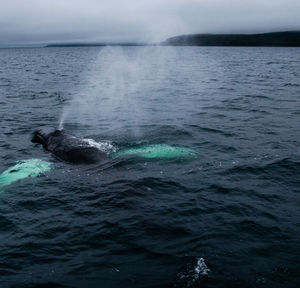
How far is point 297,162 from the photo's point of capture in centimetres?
1773

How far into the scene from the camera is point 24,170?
699 inches

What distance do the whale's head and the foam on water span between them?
8.43 feet

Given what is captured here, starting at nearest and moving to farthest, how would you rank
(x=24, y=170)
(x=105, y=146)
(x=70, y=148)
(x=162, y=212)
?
(x=162, y=212)
(x=24, y=170)
(x=70, y=148)
(x=105, y=146)

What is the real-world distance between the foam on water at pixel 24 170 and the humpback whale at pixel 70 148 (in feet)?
3.30

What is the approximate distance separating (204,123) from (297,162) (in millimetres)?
10338

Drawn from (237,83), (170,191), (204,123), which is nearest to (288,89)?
(237,83)

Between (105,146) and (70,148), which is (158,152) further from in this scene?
(70,148)

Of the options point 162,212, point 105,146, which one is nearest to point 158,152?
point 105,146

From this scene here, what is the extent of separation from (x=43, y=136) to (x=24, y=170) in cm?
480

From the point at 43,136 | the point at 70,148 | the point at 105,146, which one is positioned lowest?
the point at 105,146

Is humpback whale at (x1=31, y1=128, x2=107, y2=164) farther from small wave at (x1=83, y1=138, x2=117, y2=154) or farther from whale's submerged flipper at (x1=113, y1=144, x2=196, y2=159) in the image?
whale's submerged flipper at (x1=113, y1=144, x2=196, y2=159)

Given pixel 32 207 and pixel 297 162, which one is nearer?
pixel 32 207

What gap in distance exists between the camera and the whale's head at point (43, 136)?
2178 cm

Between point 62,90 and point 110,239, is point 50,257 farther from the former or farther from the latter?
point 62,90
